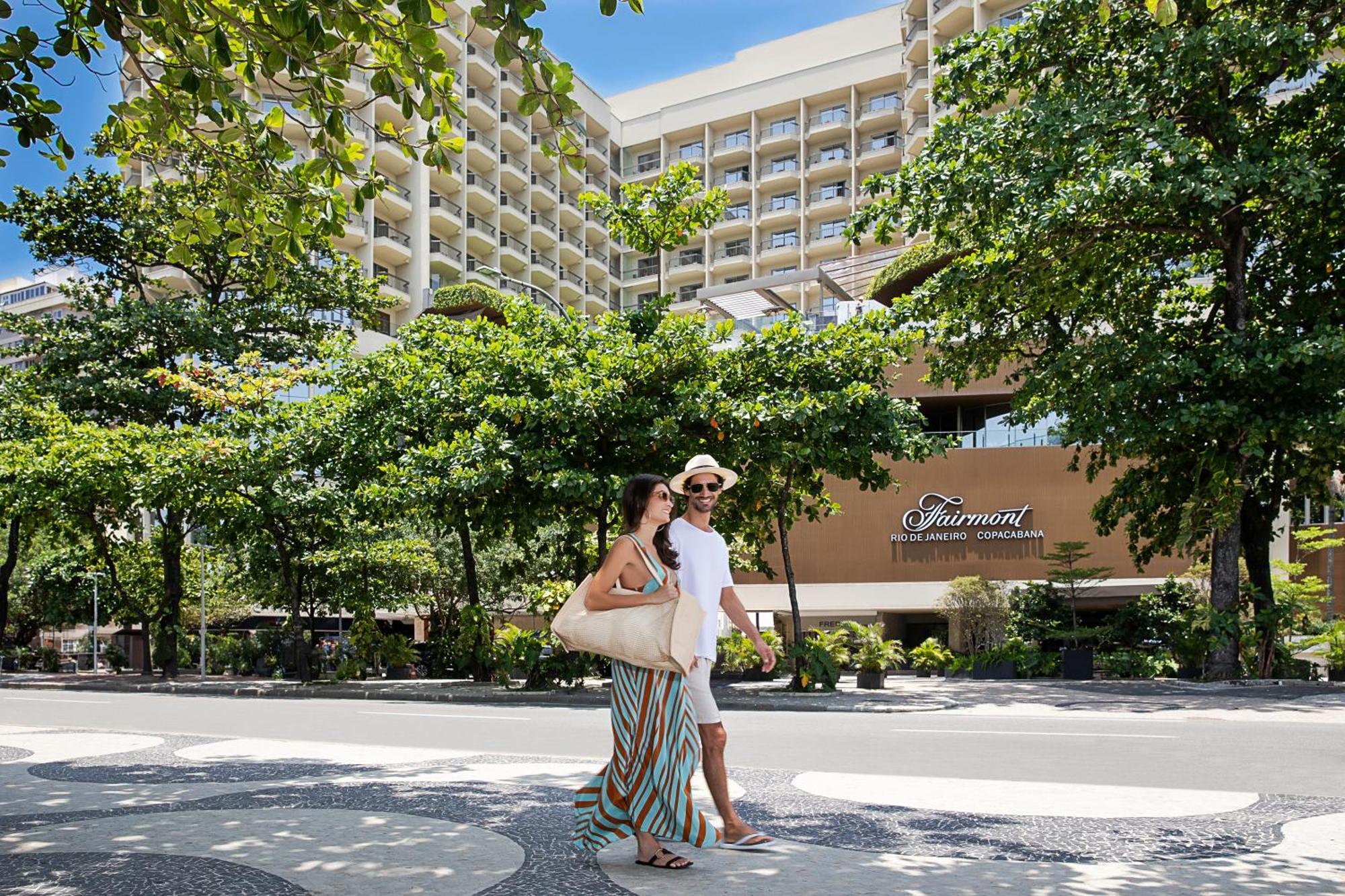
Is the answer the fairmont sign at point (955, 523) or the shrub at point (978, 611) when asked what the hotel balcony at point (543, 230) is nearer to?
the fairmont sign at point (955, 523)

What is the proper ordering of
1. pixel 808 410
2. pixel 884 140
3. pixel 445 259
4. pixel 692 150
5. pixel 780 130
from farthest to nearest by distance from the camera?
pixel 692 150 < pixel 780 130 < pixel 884 140 < pixel 445 259 < pixel 808 410

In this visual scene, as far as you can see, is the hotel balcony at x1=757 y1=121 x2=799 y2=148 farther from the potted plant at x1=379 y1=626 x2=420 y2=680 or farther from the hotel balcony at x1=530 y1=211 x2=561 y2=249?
the potted plant at x1=379 y1=626 x2=420 y2=680

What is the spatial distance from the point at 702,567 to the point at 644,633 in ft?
2.28

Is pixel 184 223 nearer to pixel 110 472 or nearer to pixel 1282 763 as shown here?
pixel 1282 763

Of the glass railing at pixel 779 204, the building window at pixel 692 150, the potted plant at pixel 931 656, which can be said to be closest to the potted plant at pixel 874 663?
the potted plant at pixel 931 656

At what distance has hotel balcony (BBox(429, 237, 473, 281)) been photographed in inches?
2564

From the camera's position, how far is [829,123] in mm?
73375

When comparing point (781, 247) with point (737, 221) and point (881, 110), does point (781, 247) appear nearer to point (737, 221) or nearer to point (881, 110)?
point (737, 221)

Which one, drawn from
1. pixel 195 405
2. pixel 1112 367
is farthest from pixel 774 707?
pixel 195 405

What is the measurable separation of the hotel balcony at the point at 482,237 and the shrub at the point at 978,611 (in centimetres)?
4633

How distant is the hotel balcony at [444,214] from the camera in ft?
212

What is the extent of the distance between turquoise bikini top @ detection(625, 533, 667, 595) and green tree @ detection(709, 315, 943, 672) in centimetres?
1328

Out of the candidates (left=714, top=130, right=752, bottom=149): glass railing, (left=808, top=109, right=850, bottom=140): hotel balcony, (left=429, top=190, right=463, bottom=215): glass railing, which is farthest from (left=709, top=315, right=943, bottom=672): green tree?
(left=714, top=130, right=752, bottom=149): glass railing

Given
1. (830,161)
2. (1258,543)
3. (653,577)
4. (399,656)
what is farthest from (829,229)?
(653,577)
